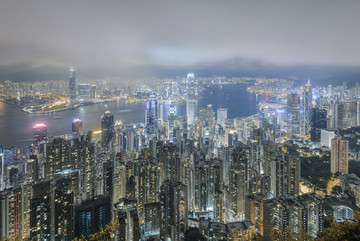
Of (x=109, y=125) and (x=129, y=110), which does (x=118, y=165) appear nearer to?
(x=109, y=125)

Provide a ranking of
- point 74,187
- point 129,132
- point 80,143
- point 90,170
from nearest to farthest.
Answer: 1. point 74,187
2. point 90,170
3. point 80,143
4. point 129,132

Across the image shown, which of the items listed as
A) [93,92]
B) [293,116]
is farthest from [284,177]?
[93,92]

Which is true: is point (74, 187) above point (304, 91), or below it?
below

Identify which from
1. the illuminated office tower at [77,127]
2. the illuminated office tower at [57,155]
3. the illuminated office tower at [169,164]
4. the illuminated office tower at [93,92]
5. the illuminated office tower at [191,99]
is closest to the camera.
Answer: the illuminated office tower at [57,155]

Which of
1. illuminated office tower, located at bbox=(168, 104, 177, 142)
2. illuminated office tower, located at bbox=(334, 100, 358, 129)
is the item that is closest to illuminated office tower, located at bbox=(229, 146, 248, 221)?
illuminated office tower, located at bbox=(168, 104, 177, 142)

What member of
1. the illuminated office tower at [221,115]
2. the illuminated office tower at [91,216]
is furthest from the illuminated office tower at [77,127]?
the illuminated office tower at [221,115]

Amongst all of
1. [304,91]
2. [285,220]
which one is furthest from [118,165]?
[304,91]

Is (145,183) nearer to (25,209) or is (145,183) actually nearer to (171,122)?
(25,209)

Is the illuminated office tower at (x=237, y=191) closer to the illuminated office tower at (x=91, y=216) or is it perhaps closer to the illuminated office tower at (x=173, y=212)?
the illuminated office tower at (x=173, y=212)

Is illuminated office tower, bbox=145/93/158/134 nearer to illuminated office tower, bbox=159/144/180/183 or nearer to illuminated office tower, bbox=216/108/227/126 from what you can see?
illuminated office tower, bbox=216/108/227/126
